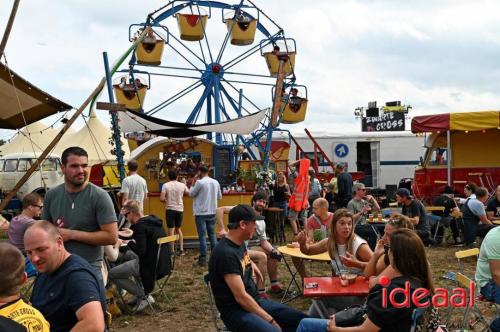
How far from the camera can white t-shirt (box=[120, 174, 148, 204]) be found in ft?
27.9

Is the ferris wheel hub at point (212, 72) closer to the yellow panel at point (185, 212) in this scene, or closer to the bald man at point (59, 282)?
the yellow panel at point (185, 212)

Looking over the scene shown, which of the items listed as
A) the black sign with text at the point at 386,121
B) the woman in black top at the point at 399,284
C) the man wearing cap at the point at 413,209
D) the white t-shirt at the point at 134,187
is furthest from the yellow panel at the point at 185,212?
the black sign with text at the point at 386,121

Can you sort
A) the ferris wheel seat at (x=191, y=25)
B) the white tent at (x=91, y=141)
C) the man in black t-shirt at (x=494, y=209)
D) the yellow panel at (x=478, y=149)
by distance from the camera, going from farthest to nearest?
the white tent at (x=91, y=141) → the ferris wheel seat at (x=191, y=25) → the yellow panel at (x=478, y=149) → the man in black t-shirt at (x=494, y=209)

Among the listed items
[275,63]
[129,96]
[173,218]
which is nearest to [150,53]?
[129,96]

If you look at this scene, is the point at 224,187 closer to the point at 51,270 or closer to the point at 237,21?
the point at 237,21

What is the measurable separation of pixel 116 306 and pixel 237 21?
37.7 ft

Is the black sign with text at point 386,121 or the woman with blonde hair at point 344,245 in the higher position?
the black sign with text at point 386,121

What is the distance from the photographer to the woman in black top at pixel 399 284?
9.32ft

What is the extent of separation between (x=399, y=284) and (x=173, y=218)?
21.0 feet

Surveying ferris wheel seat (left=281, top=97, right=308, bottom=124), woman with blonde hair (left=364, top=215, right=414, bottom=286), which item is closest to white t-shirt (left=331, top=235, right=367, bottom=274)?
woman with blonde hair (left=364, top=215, right=414, bottom=286)

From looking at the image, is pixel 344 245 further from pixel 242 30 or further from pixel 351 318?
pixel 242 30

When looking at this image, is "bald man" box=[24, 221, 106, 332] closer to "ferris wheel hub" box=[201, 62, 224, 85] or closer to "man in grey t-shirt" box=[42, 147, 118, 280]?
"man in grey t-shirt" box=[42, 147, 118, 280]

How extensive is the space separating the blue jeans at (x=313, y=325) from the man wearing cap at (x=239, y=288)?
0.48ft

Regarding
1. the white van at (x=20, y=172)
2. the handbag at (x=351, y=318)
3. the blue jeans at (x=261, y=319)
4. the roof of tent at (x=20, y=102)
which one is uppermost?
the roof of tent at (x=20, y=102)
